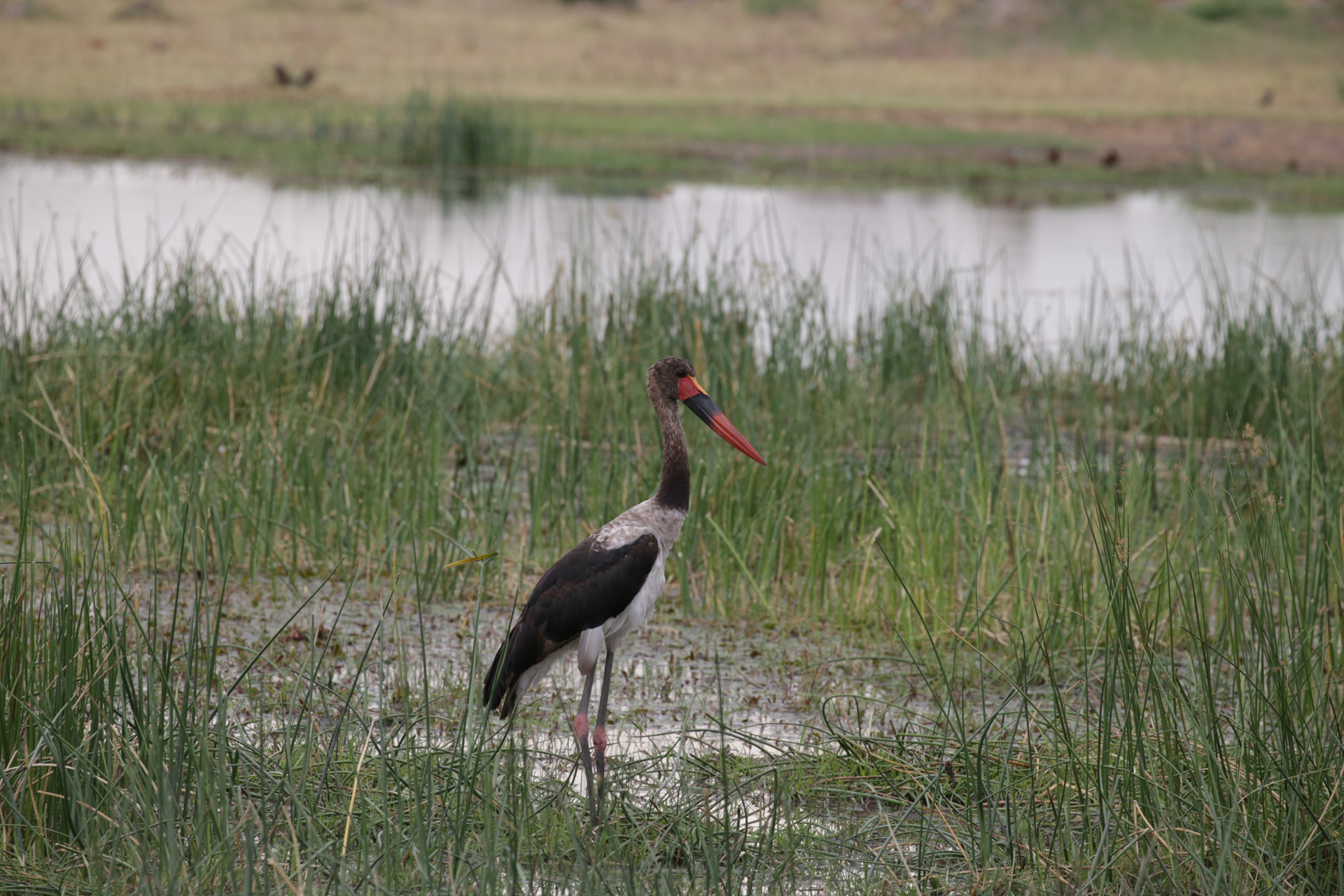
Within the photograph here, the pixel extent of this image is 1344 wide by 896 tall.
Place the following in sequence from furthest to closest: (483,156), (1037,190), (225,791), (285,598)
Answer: (1037,190) < (483,156) < (285,598) < (225,791)

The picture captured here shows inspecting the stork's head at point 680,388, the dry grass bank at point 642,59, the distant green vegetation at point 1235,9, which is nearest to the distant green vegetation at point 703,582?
the stork's head at point 680,388

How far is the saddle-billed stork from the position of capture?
9.78 feet

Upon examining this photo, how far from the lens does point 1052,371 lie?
670 centimetres

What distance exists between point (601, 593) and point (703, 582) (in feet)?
5.83

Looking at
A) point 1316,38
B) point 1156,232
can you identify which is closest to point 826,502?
point 1156,232

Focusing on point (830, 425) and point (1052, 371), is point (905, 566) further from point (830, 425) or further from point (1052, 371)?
point (1052, 371)

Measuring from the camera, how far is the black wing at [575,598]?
117 inches

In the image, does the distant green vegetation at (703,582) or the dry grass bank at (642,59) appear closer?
the distant green vegetation at (703,582)

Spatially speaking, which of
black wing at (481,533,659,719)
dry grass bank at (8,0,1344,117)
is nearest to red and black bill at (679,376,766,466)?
black wing at (481,533,659,719)

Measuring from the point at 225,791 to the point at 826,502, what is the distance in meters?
2.78

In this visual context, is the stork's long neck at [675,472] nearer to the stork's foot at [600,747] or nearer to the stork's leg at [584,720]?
the stork's leg at [584,720]

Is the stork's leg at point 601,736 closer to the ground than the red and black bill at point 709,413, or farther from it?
closer to the ground

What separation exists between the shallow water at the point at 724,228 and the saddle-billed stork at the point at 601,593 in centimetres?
504

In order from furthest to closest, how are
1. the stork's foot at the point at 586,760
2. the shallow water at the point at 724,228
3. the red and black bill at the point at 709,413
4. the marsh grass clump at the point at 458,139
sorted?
the marsh grass clump at the point at 458,139
the shallow water at the point at 724,228
the red and black bill at the point at 709,413
the stork's foot at the point at 586,760
